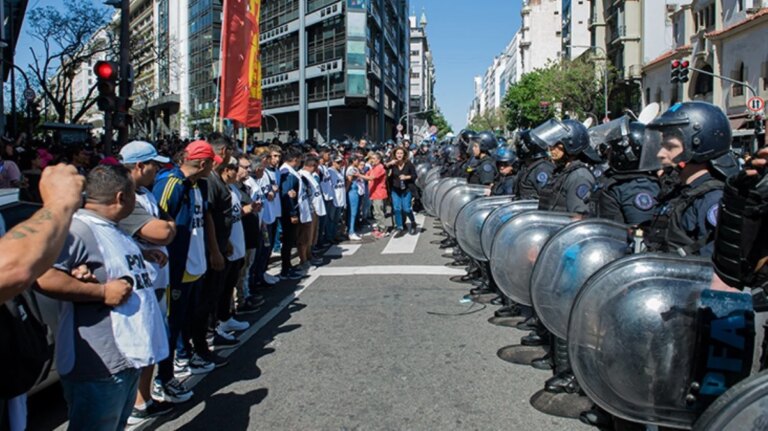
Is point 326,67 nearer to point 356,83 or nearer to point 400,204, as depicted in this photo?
point 356,83

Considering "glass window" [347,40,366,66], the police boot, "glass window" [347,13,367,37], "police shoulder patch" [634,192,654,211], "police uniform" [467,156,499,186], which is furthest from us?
"glass window" [347,40,366,66]

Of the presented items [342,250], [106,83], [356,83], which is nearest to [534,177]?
[342,250]

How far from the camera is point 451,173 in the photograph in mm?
14508

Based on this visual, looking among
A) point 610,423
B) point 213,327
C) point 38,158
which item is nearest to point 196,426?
point 213,327

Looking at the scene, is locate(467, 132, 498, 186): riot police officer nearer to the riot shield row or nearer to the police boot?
the police boot

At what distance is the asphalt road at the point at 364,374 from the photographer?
4668 mm

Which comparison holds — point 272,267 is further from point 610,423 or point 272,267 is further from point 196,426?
point 610,423

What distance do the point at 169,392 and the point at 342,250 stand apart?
803 cm

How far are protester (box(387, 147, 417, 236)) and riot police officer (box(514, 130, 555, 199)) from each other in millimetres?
6791

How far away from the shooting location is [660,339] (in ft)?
10.3

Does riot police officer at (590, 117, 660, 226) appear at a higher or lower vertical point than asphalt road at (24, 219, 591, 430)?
higher

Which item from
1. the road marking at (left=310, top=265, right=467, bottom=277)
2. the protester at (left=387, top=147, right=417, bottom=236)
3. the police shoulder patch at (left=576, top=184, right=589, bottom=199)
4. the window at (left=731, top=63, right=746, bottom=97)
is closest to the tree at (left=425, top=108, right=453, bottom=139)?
the window at (left=731, top=63, right=746, bottom=97)

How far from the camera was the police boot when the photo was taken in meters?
5.09

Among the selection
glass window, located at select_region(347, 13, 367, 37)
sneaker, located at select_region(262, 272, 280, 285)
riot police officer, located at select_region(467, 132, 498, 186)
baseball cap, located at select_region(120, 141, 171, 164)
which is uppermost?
glass window, located at select_region(347, 13, 367, 37)
